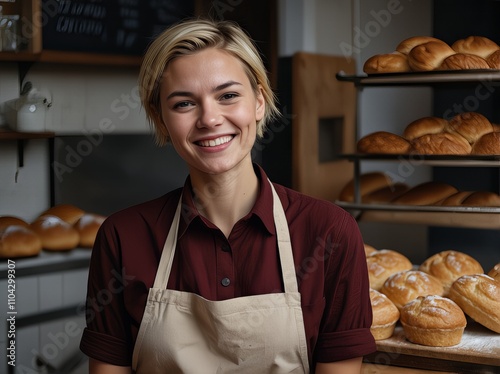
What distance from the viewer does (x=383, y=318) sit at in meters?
1.64

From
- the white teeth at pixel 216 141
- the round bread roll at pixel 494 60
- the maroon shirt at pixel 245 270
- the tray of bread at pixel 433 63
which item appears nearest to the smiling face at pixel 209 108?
the white teeth at pixel 216 141

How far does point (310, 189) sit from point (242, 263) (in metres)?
1.45

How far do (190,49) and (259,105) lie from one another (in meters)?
0.17

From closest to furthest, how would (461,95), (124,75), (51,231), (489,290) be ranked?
(489,290)
(51,231)
(124,75)
(461,95)

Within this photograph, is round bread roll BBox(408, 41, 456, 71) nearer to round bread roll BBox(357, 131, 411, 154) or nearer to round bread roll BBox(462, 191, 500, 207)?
round bread roll BBox(357, 131, 411, 154)

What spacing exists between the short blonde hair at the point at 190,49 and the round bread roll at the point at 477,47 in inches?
41.4

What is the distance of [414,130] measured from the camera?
7.41 feet

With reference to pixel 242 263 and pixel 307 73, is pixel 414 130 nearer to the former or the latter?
pixel 307 73

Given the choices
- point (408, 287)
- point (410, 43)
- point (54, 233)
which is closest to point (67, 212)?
point (54, 233)

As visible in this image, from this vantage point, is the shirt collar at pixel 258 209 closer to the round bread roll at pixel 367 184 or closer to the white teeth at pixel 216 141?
the white teeth at pixel 216 141

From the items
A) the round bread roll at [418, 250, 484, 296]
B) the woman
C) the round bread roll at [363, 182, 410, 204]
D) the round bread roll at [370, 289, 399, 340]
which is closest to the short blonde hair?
the woman

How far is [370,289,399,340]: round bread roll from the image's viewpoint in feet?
5.36

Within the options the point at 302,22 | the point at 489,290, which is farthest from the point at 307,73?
the point at 489,290

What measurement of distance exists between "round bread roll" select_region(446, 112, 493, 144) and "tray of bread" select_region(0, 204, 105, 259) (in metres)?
1.11
